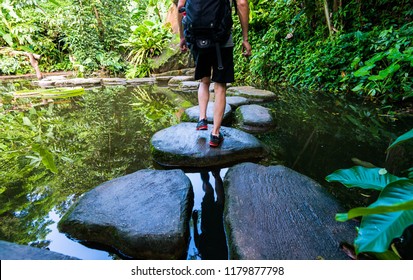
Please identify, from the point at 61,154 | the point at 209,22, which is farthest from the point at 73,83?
the point at 209,22

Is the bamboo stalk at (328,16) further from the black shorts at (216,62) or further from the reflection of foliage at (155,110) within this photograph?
the black shorts at (216,62)

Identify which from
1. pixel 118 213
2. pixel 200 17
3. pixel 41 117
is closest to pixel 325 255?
pixel 118 213

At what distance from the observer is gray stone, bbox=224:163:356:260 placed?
3.30 ft

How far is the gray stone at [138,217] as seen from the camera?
3.61 ft

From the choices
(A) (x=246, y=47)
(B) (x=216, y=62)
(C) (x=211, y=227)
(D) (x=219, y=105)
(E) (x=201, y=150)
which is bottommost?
(C) (x=211, y=227)

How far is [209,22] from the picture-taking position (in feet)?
5.97

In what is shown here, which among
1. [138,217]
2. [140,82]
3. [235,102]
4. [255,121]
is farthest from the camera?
[140,82]

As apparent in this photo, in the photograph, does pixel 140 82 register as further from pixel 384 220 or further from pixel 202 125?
pixel 384 220

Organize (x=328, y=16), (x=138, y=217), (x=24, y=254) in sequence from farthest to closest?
1. (x=328, y=16)
2. (x=138, y=217)
3. (x=24, y=254)

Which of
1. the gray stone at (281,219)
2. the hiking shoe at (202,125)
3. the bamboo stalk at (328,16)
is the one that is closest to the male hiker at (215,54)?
the hiking shoe at (202,125)

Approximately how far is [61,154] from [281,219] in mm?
1835

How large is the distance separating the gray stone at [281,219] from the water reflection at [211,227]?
0.07 meters
